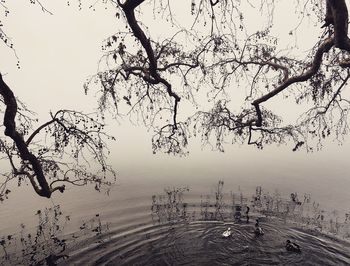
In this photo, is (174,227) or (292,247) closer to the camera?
(292,247)

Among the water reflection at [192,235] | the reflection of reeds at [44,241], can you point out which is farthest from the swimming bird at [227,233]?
the reflection of reeds at [44,241]

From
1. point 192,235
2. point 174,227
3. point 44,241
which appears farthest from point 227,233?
point 44,241

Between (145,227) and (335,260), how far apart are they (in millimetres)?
8491

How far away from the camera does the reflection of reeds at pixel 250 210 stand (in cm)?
1631

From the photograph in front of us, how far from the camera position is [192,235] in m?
15.2

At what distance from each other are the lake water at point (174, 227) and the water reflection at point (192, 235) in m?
0.04

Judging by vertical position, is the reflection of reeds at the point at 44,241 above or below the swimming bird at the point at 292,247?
above

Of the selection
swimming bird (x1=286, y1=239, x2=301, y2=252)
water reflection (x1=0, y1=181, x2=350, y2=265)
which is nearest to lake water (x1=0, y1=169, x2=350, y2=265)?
A: water reflection (x1=0, y1=181, x2=350, y2=265)

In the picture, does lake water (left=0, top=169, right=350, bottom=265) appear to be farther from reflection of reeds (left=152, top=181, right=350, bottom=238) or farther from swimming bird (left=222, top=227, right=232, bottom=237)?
swimming bird (left=222, top=227, right=232, bottom=237)

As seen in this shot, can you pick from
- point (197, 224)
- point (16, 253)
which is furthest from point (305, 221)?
point (16, 253)

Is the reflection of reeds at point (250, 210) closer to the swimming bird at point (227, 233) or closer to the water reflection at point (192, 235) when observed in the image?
the water reflection at point (192, 235)

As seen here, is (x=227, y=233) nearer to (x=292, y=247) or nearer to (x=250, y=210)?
(x=292, y=247)

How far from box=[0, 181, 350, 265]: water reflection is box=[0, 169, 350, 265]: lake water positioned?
4cm

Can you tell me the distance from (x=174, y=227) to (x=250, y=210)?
4.71m
